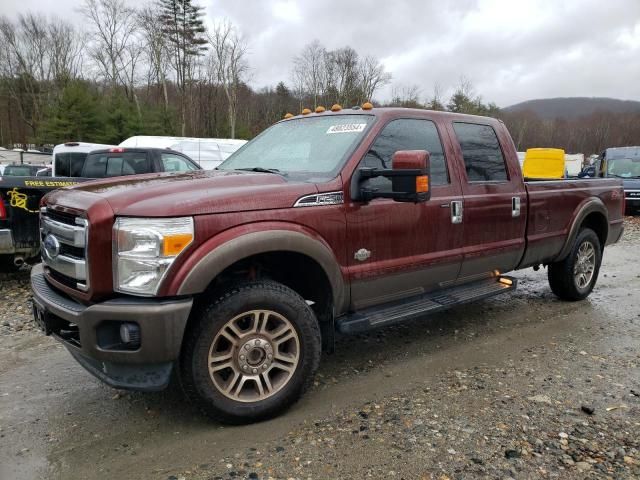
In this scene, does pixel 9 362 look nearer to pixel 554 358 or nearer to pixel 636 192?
pixel 554 358

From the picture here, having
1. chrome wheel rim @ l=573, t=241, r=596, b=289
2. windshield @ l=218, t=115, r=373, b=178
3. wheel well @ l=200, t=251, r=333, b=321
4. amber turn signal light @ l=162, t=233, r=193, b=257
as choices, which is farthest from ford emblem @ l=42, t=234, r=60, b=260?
chrome wheel rim @ l=573, t=241, r=596, b=289

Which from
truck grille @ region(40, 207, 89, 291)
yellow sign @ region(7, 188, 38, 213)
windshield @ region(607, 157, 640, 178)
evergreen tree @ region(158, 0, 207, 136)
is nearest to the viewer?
truck grille @ region(40, 207, 89, 291)

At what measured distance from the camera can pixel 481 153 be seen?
4.55 metres

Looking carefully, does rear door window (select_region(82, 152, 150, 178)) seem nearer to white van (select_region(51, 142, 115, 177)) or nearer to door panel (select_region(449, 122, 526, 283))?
white van (select_region(51, 142, 115, 177))

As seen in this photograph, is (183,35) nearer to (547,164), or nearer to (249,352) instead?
(547,164)

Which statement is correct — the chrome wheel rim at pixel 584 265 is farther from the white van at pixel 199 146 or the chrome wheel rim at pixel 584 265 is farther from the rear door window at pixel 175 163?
the white van at pixel 199 146

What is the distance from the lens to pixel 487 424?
3094 mm

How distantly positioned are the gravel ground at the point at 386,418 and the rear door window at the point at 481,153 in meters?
1.49

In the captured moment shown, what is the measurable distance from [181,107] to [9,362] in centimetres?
4482

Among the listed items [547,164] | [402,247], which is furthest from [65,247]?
[547,164]

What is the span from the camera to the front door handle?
13.4 feet

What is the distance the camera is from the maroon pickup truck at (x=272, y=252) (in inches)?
107

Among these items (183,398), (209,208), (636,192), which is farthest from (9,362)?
(636,192)

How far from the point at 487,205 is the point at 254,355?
247 cm
